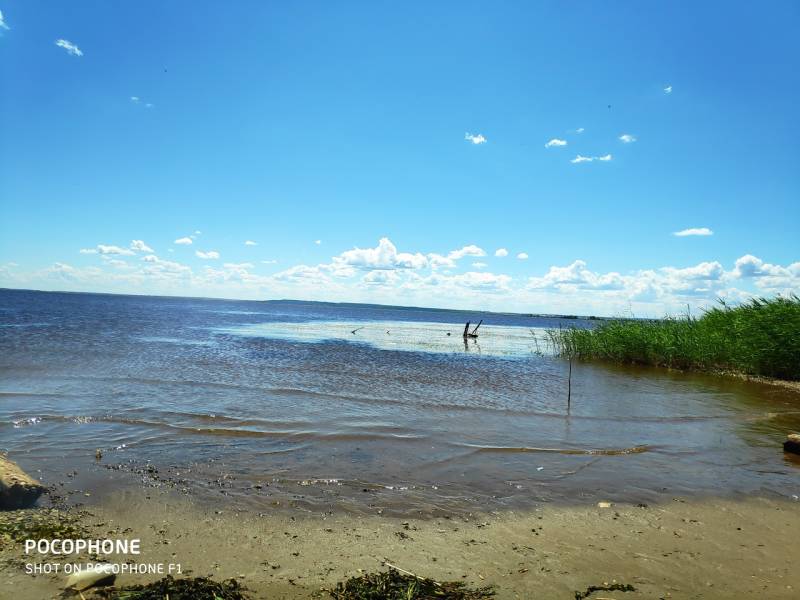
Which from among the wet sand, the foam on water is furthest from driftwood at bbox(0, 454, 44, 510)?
the foam on water

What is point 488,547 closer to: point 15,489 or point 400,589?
point 400,589

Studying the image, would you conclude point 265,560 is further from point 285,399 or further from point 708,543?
point 285,399

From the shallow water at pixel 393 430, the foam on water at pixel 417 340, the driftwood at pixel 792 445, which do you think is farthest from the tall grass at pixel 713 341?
the driftwood at pixel 792 445

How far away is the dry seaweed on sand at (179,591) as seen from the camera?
12.4 ft

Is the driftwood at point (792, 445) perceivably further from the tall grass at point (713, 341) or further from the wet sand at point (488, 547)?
the tall grass at point (713, 341)

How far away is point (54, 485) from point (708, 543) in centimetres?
848

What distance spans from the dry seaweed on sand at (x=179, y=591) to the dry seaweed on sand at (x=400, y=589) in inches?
33.3

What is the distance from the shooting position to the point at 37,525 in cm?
508

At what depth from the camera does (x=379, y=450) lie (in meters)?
9.30

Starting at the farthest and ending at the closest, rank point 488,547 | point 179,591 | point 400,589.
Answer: point 488,547
point 400,589
point 179,591

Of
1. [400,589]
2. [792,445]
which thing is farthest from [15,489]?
[792,445]

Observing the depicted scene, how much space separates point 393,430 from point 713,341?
20.6m

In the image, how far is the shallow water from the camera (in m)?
7.43

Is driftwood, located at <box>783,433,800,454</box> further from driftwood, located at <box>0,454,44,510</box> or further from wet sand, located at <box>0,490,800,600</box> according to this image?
driftwood, located at <box>0,454,44,510</box>
